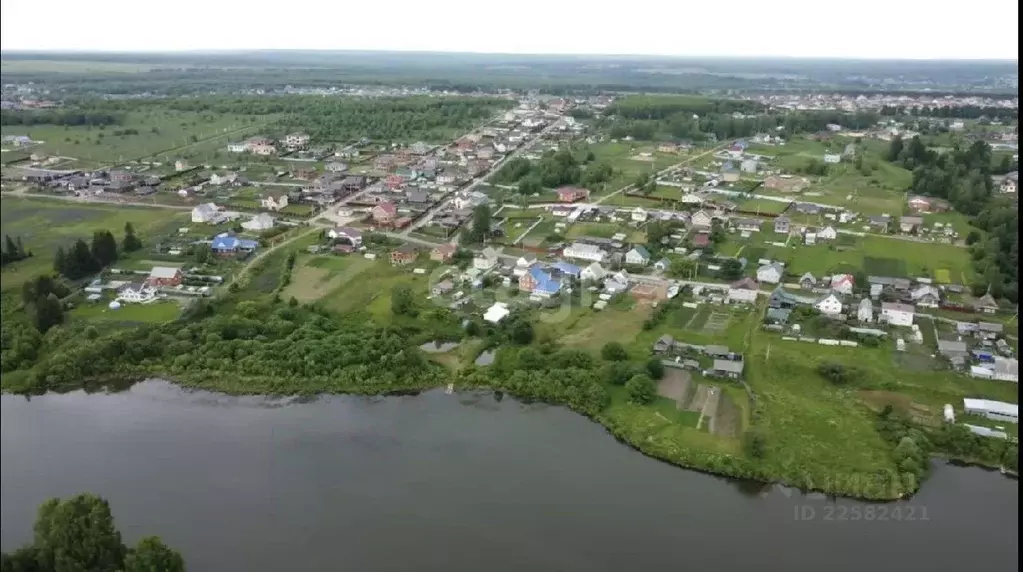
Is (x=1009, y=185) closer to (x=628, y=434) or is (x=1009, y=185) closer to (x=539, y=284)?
(x=539, y=284)

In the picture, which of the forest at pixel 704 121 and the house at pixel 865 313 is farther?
the forest at pixel 704 121

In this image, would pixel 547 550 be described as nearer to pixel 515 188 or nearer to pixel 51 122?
pixel 515 188

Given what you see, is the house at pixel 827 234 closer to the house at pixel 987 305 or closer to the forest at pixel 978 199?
the forest at pixel 978 199

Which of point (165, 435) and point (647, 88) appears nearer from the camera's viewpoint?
point (165, 435)

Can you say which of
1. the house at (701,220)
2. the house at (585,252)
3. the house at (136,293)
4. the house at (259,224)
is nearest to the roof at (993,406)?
the house at (585,252)

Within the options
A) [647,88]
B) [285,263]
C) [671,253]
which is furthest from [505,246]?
[647,88]

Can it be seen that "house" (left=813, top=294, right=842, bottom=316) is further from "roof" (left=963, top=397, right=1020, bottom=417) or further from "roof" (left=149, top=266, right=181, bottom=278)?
"roof" (left=149, top=266, right=181, bottom=278)
